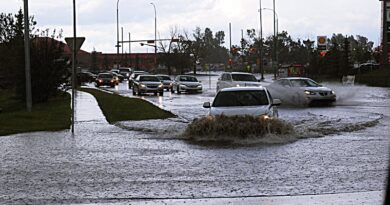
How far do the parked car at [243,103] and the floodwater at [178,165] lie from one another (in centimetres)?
99

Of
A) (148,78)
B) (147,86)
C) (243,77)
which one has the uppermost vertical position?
(243,77)

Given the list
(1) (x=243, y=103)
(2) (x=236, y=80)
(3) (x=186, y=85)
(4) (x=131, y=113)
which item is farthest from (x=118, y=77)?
(1) (x=243, y=103)

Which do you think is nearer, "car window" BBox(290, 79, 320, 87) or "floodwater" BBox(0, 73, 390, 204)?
"floodwater" BBox(0, 73, 390, 204)

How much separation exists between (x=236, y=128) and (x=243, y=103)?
4.88 feet

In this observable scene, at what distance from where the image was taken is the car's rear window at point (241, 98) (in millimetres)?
16734

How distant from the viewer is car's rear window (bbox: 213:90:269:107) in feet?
54.9

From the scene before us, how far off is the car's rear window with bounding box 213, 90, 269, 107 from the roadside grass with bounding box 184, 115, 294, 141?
99 centimetres

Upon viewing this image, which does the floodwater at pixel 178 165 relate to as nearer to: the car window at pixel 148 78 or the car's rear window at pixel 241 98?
the car's rear window at pixel 241 98

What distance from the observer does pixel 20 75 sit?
32344mm

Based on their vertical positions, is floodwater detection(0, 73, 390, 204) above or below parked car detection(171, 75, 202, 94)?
below

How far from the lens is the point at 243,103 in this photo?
1670cm

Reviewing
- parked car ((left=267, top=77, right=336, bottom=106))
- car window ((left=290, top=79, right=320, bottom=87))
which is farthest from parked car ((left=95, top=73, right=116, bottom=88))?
car window ((left=290, top=79, right=320, bottom=87))

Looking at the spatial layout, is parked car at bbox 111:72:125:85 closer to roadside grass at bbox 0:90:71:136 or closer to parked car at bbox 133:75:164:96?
parked car at bbox 133:75:164:96

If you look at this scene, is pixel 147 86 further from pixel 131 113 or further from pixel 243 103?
pixel 243 103
